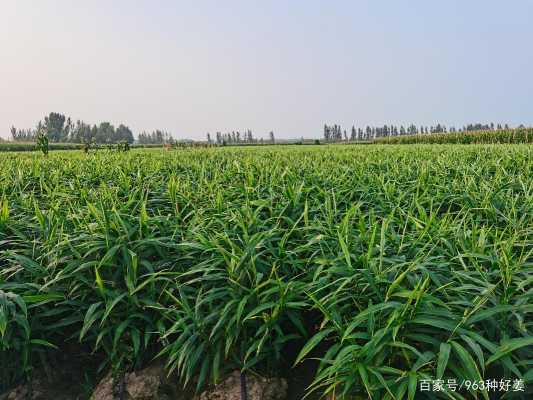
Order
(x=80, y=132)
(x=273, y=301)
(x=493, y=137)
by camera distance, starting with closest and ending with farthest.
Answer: (x=273, y=301)
(x=493, y=137)
(x=80, y=132)

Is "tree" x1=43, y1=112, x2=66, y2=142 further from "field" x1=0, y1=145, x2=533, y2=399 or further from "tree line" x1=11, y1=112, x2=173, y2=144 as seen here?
"field" x1=0, y1=145, x2=533, y2=399

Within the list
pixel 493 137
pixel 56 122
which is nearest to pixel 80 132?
pixel 56 122

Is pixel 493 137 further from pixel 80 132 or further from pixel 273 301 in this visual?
pixel 80 132

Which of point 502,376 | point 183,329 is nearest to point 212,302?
point 183,329

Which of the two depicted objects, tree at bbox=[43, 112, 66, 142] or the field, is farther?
tree at bbox=[43, 112, 66, 142]

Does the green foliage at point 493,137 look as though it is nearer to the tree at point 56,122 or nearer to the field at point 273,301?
the field at point 273,301

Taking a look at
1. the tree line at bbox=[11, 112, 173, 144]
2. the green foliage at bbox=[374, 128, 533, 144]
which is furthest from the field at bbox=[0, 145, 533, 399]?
the tree line at bbox=[11, 112, 173, 144]

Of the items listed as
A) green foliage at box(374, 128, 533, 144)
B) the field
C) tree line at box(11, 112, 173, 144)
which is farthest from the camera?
tree line at box(11, 112, 173, 144)

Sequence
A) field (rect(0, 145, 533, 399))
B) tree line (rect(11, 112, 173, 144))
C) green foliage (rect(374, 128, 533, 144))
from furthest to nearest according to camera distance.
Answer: tree line (rect(11, 112, 173, 144))
green foliage (rect(374, 128, 533, 144))
field (rect(0, 145, 533, 399))

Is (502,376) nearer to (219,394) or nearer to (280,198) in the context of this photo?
(219,394)

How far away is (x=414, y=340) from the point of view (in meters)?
1.79

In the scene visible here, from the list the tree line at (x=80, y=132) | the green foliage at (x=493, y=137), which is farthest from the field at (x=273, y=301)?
the tree line at (x=80, y=132)

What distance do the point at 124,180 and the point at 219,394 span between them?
2.57 metres

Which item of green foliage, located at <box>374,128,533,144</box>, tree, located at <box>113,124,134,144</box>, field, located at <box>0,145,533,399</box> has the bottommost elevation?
field, located at <box>0,145,533,399</box>
